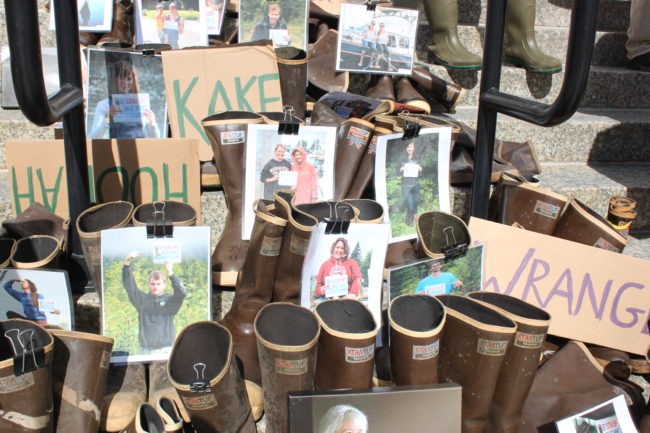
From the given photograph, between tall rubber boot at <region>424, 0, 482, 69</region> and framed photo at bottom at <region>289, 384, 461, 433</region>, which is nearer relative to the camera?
framed photo at bottom at <region>289, 384, 461, 433</region>

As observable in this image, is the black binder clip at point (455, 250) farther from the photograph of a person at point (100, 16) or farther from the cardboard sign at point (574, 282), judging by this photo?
the photograph of a person at point (100, 16)

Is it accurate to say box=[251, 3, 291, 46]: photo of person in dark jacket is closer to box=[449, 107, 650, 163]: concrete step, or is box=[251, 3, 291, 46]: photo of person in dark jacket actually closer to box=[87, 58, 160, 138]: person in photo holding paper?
box=[87, 58, 160, 138]: person in photo holding paper

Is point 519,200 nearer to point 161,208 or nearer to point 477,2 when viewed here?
point 161,208

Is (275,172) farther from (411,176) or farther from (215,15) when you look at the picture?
(215,15)

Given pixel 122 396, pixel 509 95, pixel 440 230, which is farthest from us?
pixel 440 230

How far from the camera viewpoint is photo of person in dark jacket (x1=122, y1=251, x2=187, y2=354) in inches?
53.4

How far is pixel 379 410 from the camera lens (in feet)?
3.69

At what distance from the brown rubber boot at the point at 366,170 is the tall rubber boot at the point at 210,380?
0.71 meters

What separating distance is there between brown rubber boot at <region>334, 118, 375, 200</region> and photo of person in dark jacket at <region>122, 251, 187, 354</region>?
59cm

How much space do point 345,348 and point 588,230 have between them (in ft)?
2.91

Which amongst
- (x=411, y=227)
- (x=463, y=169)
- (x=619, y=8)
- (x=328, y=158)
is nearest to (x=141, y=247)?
(x=328, y=158)

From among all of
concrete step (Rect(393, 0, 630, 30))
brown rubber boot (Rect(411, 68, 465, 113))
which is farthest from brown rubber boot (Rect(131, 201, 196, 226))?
concrete step (Rect(393, 0, 630, 30))

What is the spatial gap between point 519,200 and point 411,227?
1.12 ft

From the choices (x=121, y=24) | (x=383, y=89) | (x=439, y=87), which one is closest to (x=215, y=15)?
(x=121, y=24)
